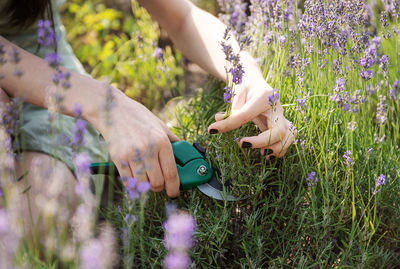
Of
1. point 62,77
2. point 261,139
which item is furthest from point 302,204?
point 62,77

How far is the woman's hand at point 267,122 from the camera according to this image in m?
1.42

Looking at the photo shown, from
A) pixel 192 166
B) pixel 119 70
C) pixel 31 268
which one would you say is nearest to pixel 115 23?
pixel 119 70

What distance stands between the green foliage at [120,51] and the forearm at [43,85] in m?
1.33

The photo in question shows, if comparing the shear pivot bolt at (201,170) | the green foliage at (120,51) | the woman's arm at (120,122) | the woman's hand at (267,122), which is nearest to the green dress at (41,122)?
the woman's arm at (120,122)

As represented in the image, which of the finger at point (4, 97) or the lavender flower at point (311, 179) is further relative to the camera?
the finger at point (4, 97)

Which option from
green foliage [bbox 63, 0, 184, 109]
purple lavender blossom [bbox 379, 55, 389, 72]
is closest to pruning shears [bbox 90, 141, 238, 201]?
purple lavender blossom [bbox 379, 55, 389, 72]

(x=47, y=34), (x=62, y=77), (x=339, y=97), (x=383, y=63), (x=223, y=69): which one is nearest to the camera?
(x=62, y=77)

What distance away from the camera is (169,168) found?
1.38m

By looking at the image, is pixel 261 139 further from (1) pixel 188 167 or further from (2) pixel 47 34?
(2) pixel 47 34

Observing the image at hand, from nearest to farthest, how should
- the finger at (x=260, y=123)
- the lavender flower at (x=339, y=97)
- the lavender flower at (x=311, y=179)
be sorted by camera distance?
the lavender flower at (x=339, y=97)
the lavender flower at (x=311, y=179)
the finger at (x=260, y=123)

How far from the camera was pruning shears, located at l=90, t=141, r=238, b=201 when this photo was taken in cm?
148

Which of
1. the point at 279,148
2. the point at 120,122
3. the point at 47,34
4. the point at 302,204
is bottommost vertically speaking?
the point at 302,204

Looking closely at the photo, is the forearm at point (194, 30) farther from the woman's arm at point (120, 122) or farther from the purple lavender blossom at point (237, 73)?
the woman's arm at point (120, 122)

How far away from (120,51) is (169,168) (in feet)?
8.87
